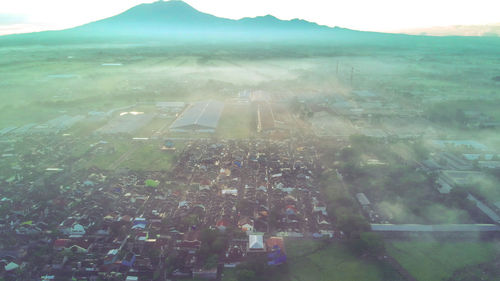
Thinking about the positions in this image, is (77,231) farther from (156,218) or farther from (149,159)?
(149,159)

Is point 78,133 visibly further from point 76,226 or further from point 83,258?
point 83,258

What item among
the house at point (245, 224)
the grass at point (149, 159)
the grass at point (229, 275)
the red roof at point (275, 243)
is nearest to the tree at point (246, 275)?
the grass at point (229, 275)

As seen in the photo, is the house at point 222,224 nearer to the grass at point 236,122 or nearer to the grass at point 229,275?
the grass at point 229,275

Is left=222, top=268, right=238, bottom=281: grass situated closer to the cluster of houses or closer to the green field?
the green field

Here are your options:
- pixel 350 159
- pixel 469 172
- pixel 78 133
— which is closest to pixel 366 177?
pixel 350 159

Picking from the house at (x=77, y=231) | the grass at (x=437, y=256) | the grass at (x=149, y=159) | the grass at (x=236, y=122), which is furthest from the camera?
the grass at (x=236, y=122)

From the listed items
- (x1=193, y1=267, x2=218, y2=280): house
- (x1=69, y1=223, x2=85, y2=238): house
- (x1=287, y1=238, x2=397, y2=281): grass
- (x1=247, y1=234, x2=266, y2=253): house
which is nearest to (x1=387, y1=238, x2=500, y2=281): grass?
(x1=287, y1=238, x2=397, y2=281): grass
